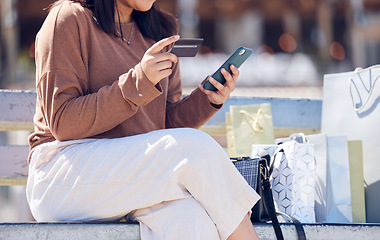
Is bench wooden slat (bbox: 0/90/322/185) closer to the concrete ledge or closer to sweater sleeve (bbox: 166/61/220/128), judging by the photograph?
sweater sleeve (bbox: 166/61/220/128)

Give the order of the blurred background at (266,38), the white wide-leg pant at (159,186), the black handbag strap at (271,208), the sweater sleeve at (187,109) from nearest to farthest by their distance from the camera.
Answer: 1. the white wide-leg pant at (159,186)
2. the black handbag strap at (271,208)
3. the sweater sleeve at (187,109)
4. the blurred background at (266,38)

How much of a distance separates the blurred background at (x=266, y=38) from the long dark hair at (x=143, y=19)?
9833 millimetres

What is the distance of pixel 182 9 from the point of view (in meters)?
15.6

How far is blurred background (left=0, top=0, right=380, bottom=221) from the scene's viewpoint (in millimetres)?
13688

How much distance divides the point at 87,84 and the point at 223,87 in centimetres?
48

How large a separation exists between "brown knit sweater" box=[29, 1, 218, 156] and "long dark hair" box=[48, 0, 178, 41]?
0.12ft

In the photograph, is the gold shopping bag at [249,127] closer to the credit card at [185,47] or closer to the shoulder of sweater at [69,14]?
the credit card at [185,47]

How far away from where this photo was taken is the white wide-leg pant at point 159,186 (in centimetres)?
167

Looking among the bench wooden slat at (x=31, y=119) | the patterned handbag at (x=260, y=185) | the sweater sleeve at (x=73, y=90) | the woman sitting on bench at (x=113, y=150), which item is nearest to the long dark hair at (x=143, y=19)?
the woman sitting on bench at (x=113, y=150)

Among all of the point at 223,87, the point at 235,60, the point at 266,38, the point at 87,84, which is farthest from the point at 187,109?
the point at 266,38

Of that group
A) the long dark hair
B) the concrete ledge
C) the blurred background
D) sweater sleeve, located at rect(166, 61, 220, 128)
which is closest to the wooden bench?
the concrete ledge

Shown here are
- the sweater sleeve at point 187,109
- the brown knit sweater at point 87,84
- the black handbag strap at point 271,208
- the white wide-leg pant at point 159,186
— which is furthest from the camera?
the sweater sleeve at point 187,109

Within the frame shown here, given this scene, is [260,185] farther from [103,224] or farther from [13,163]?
[13,163]

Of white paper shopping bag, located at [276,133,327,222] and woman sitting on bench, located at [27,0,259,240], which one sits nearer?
woman sitting on bench, located at [27,0,259,240]
